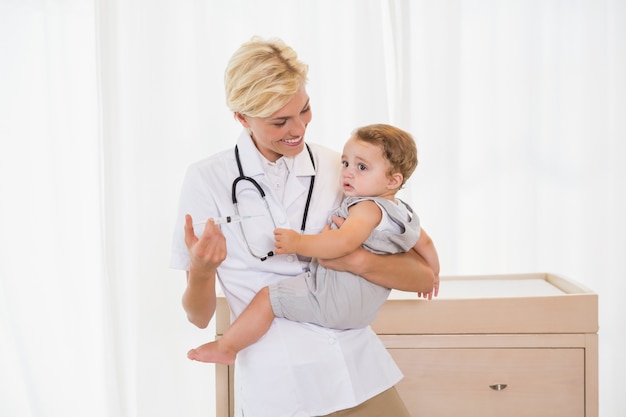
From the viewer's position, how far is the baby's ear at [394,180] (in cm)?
175

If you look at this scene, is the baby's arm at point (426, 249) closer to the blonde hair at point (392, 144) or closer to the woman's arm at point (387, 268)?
the woman's arm at point (387, 268)

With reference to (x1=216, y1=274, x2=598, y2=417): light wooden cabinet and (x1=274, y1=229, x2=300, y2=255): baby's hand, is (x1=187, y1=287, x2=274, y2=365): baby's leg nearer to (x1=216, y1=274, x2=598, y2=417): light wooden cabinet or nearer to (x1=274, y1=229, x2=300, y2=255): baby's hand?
(x1=274, y1=229, x2=300, y2=255): baby's hand

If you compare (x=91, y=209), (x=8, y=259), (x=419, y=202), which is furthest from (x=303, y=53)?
(x=8, y=259)

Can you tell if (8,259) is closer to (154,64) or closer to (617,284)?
(154,64)

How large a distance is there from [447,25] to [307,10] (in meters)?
0.56

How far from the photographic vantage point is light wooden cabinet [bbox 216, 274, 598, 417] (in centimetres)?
225

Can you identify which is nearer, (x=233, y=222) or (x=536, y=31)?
(x=233, y=222)

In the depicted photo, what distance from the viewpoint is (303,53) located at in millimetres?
3000

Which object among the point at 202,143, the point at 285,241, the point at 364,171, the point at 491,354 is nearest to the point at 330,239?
the point at 285,241

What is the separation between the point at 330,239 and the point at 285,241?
0.33ft

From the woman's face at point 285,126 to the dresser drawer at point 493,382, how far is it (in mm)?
900

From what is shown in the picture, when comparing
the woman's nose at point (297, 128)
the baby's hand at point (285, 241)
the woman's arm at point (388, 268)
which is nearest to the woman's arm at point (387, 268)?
the woman's arm at point (388, 268)

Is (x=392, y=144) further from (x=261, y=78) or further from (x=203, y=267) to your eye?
(x=203, y=267)

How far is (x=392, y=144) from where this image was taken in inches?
67.9
